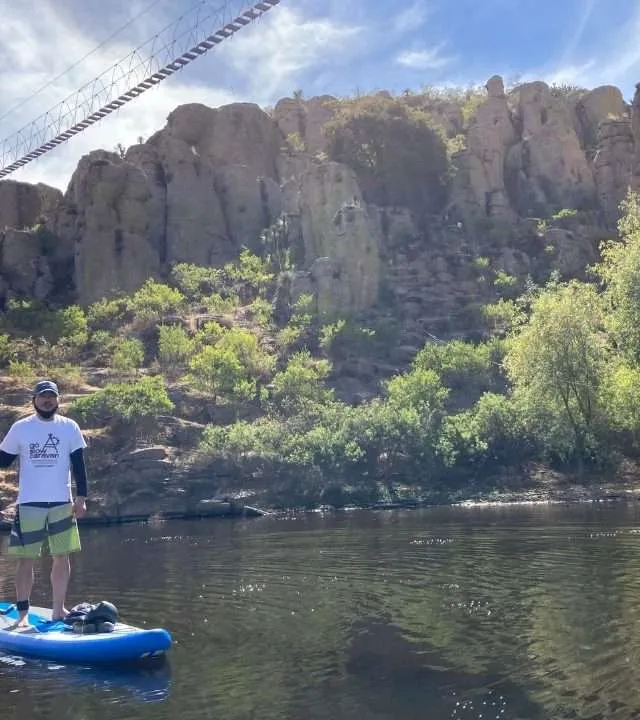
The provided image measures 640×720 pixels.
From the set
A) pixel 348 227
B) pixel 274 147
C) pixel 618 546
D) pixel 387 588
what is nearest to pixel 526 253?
pixel 348 227

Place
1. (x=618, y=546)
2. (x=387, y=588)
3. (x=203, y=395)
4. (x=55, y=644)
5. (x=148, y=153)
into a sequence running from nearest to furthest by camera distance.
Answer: (x=55, y=644) < (x=387, y=588) < (x=618, y=546) < (x=203, y=395) < (x=148, y=153)

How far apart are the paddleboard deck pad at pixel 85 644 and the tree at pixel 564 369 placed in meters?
38.9

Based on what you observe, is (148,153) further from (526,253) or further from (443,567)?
(443,567)

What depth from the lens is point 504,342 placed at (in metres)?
62.0

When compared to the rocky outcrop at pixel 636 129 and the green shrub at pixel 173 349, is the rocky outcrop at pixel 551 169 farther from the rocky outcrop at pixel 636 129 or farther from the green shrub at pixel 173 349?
the green shrub at pixel 173 349

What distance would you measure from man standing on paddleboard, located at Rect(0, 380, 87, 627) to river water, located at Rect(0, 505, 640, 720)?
1.27 m

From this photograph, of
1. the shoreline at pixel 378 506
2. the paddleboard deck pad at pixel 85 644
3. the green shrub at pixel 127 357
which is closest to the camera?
the paddleboard deck pad at pixel 85 644

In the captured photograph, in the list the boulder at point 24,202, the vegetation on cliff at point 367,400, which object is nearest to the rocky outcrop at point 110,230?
the boulder at point 24,202

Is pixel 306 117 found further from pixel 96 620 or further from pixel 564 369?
pixel 96 620

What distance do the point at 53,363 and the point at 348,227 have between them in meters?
26.7

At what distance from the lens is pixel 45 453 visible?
11.7 m

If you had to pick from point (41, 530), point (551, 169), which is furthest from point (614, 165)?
point (41, 530)

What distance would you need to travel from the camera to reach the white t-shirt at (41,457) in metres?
11.7

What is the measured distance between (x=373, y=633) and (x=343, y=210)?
6432 cm
